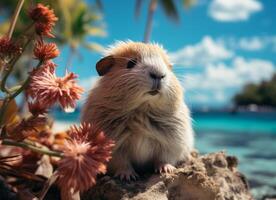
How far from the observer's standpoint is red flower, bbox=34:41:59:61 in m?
2.06

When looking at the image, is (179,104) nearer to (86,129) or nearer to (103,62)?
(103,62)

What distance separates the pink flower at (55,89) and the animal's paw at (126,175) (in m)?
1.03

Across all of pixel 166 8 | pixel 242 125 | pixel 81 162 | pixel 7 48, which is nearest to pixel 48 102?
pixel 81 162

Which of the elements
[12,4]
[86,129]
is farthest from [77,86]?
[12,4]

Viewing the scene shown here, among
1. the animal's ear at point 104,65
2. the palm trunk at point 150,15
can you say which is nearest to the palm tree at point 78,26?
the palm trunk at point 150,15

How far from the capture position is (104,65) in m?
3.09

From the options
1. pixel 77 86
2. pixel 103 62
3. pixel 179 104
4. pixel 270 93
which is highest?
pixel 270 93

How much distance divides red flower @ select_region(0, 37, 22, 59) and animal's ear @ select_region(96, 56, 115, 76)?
101cm

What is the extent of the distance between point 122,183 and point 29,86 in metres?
1.01

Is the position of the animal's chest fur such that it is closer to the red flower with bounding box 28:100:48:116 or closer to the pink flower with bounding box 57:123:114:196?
the red flower with bounding box 28:100:48:116

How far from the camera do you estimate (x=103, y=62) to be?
3.07 meters

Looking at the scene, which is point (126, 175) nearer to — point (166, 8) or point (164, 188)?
point (164, 188)

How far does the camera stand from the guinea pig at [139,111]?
9.13 ft

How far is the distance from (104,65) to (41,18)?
1.07 m
